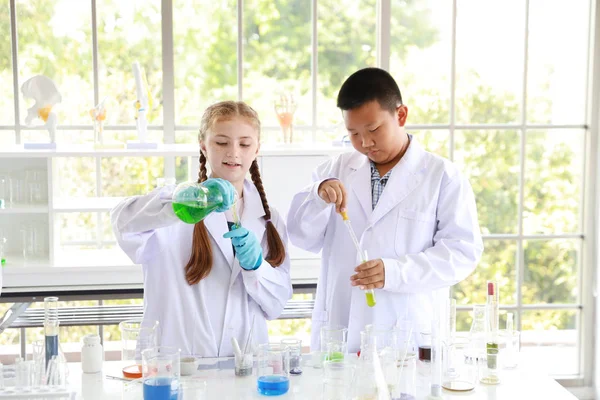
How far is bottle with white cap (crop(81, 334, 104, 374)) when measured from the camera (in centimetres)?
209

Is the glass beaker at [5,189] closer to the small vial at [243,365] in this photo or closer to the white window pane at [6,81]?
the white window pane at [6,81]

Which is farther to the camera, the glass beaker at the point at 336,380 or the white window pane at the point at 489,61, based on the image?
the white window pane at the point at 489,61

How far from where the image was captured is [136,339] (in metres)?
2.01

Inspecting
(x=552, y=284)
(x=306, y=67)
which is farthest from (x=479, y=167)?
(x=306, y=67)

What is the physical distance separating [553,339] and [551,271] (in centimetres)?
41

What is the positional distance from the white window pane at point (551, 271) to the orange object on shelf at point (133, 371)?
8.95 ft

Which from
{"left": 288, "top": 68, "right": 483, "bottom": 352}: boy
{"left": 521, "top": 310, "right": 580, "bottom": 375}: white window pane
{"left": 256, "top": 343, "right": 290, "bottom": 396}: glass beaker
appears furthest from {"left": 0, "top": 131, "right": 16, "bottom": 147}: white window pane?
{"left": 521, "top": 310, "right": 580, "bottom": 375}: white window pane

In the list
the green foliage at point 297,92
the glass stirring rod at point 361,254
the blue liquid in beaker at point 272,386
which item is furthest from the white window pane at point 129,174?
the blue liquid in beaker at point 272,386

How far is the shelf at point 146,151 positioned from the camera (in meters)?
3.52

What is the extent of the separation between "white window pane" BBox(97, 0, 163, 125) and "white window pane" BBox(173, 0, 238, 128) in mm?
120

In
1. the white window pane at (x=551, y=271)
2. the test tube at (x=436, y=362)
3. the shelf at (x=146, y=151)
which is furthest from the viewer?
the white window pane at (x=551, y=271)

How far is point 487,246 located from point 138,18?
2281mm

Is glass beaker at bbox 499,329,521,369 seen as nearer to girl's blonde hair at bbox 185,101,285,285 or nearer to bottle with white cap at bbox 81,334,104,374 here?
girl's blonde hair at bbox 185,101,285,285

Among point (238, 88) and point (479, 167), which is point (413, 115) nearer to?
point (479, 167)
